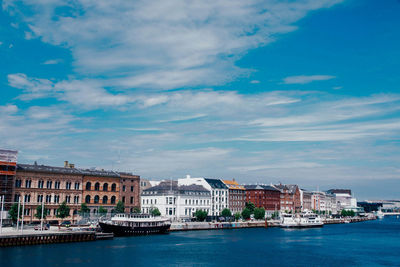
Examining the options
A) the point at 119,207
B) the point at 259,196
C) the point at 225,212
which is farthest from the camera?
the point at 259,196

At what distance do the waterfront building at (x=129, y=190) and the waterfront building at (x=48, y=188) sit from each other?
48.8 feet

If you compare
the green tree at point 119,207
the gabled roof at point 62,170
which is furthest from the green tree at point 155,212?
the gabled roof at point 62,170

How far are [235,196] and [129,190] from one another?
59306mm

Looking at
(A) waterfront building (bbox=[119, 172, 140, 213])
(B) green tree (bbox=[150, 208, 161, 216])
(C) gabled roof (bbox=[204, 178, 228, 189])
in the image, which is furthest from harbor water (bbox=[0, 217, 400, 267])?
(C) gabled roof (bbox=[204, 178, 228, 189])

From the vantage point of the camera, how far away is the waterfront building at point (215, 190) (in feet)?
546

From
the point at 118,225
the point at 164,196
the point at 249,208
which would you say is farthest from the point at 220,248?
the point at 249,208

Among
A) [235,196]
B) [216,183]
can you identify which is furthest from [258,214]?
[216,183]

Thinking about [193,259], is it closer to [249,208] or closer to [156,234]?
[156,234]

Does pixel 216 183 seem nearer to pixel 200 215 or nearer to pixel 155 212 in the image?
pixel 200 215

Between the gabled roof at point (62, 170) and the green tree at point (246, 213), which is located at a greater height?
the gabled roof at point (62, 170)

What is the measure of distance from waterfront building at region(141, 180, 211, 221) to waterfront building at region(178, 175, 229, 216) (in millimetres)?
6017

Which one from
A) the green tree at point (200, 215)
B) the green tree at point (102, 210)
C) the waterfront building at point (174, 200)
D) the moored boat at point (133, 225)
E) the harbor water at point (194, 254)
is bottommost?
the harbor water at point (194, 254)

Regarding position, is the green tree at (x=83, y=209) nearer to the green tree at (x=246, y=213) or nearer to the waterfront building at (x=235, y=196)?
the green tree at (x=246, y=213)

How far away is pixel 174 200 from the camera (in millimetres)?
148625
